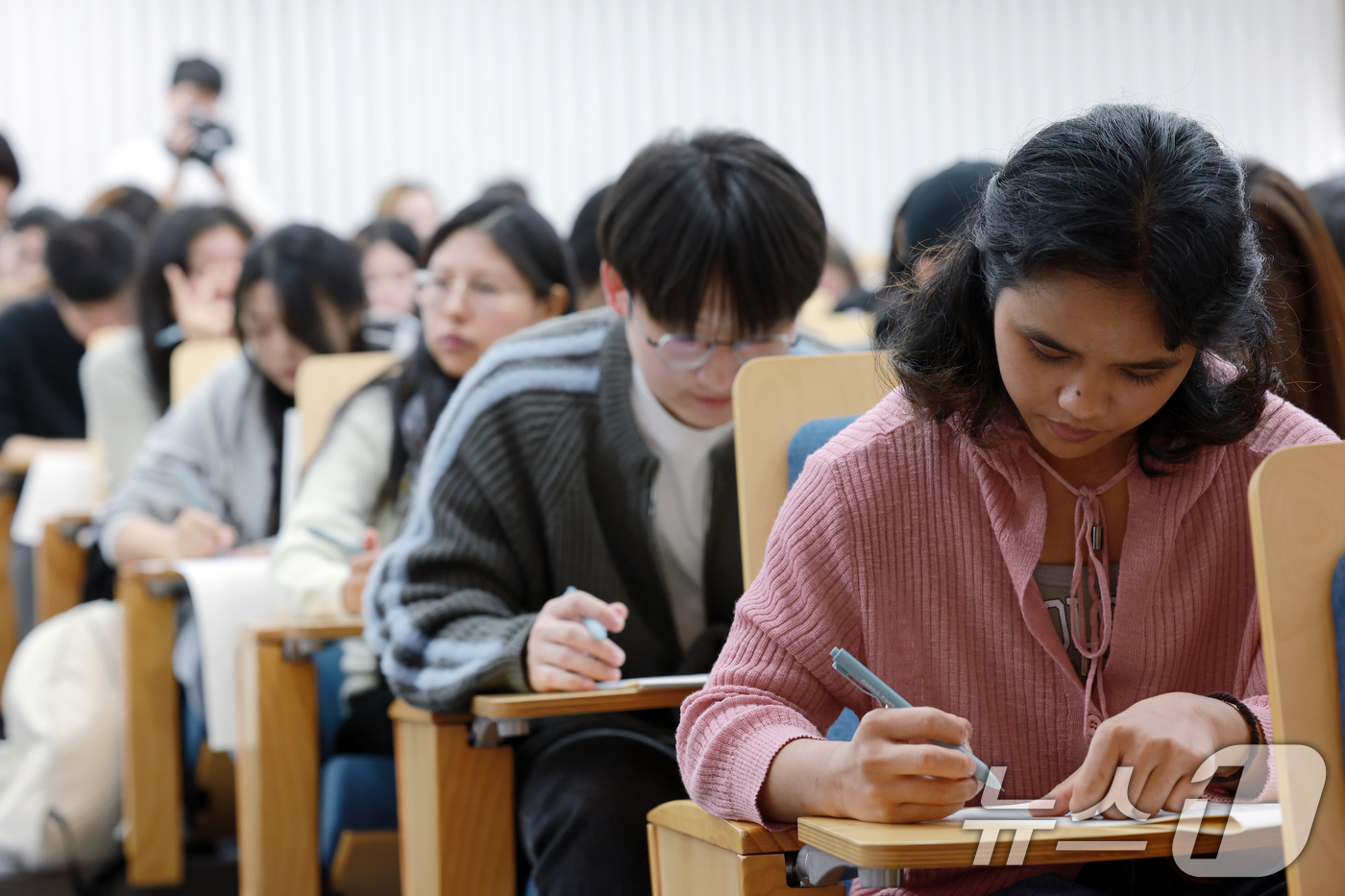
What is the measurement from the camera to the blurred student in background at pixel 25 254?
184 inches

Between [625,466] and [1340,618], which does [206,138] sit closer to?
[625,466]

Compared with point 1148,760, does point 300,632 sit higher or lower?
lower

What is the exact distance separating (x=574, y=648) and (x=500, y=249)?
0.99 m

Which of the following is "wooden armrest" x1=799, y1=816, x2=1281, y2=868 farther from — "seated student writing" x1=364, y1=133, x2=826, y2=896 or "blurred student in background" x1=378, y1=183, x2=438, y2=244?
"blurred student in background" x1=378, y1=183, x2=438, y2=244

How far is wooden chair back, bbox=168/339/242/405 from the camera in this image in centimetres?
305

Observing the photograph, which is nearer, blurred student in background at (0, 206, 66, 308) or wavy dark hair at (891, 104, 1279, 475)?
wavy dark hair at (891, 104, 1279, 475)

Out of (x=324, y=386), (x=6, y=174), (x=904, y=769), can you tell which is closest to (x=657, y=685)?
(x=904, y=769)

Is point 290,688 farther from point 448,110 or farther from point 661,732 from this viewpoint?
point 448,110

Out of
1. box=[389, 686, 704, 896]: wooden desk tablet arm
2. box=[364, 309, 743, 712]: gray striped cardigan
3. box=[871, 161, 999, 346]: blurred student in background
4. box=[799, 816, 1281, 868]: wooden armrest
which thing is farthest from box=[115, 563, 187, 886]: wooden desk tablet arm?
box=[799, 816, 1281, 868]: wooden armrest

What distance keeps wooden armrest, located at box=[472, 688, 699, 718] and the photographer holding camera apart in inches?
156

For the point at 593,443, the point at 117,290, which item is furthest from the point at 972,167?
the point at 117,290

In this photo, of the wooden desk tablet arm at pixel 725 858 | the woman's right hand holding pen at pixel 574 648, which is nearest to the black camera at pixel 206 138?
the woman's right hand holding pen at pixel 574 648

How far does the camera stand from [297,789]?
203 centimetres

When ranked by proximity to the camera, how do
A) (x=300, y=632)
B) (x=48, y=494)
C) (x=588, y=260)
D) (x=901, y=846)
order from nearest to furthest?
(x=901, y=846), (x=300, y=632), (x=588, y=260), (x=48, y=494)
